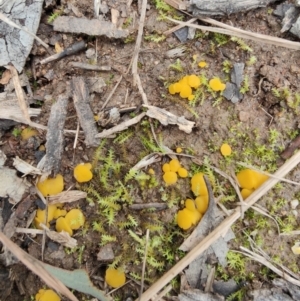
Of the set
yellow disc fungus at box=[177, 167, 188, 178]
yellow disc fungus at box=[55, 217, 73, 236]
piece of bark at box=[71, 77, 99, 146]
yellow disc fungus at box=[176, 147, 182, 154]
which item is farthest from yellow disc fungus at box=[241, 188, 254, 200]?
yellow disc fungus at box=[55, 217, 73, 236]

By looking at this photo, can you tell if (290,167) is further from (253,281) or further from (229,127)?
(253,281)

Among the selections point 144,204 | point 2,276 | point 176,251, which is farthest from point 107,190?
point 2,276

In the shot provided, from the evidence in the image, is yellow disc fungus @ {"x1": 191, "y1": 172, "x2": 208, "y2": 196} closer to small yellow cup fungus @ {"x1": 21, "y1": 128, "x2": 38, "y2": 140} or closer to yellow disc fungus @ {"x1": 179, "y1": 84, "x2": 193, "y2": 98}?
yellow disc fungus @ {"x1": 179, "y1": 84, "x2": 193, "y2": 98}

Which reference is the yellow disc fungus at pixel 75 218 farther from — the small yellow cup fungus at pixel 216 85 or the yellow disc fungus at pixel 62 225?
the small yellow cup fungus at pixel 216 85

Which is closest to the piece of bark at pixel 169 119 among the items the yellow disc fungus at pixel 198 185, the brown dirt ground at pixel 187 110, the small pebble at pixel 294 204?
the brown dirt ground at pixel 187 110

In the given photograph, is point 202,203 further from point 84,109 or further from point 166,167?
point 84,109

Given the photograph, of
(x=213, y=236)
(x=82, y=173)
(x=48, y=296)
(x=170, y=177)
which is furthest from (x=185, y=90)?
(x=48, y=296)
